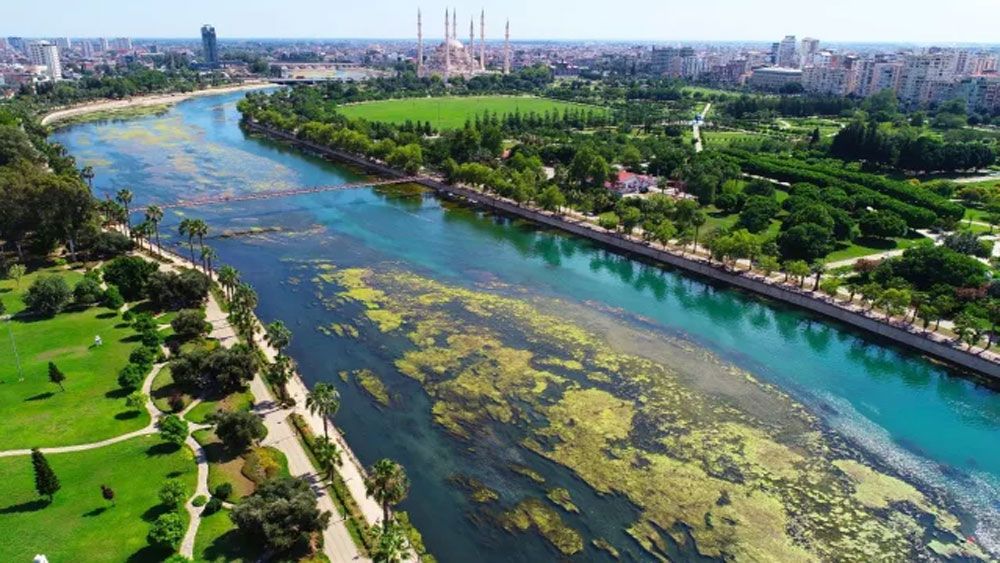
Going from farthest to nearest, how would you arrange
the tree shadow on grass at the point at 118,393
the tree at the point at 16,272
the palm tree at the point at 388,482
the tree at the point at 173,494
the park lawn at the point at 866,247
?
the park lawn at the point at 866,247, the tree at the point at 16,272, the tree shadow on grass at the point at 118,393, the tree at the point at 173,494, the palm tree at the point at 388,482

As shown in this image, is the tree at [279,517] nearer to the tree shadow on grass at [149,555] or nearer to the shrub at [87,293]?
the tree shadow on grass at [149,555]

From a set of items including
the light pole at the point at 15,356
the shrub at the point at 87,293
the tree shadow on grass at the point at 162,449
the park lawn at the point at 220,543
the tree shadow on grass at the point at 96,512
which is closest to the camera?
the park lawn at the point at 220,543

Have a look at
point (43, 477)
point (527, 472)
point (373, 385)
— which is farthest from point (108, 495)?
point (527, 472)

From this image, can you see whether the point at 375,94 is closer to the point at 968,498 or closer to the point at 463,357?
the point at 463,357

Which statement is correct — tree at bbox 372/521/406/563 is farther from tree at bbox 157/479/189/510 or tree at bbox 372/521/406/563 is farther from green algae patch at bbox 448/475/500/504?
tree at bbox 157/479/189/510

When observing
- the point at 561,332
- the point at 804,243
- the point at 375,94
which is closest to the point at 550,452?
the point at 561,332

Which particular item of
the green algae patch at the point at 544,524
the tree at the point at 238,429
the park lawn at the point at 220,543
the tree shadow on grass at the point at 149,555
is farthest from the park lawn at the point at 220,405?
the green algae patch at the point at 544,524

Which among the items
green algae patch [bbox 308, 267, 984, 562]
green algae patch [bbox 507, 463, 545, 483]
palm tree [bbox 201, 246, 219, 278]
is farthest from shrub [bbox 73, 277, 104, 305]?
green algae patch [bbox 507, 463, 545, 483]
